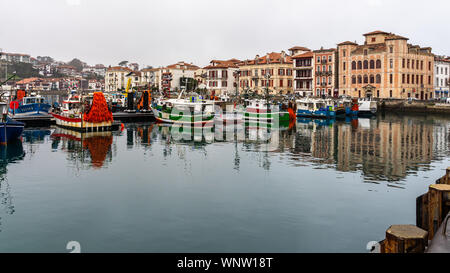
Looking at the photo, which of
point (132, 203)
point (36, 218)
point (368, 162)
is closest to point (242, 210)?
point (132, 203)

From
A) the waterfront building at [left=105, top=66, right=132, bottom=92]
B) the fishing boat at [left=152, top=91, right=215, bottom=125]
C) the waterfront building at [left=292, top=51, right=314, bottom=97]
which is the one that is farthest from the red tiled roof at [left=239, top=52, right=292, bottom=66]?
the waterfront building at [left=105, top=66, right=132, bottom=92]

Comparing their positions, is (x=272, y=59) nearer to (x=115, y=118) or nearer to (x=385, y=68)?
(x=385, y=68)

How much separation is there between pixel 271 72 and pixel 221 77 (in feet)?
53.5

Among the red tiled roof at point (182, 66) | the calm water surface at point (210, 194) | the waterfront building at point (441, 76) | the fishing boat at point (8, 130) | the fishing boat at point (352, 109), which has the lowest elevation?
the calm water surface at point (210, 194)

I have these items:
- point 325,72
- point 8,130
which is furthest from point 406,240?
point 325,72

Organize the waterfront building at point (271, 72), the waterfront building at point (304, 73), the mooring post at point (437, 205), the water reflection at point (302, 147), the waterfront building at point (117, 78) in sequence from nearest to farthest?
the mooring post at point (437, 205) → the water reflection at point (302, 147) → the waterfront building at point (304, 73) → the waterfront building at point (271, 72) → the waterfront building at point (117, 78)

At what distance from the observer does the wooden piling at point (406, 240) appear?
643 centimetres

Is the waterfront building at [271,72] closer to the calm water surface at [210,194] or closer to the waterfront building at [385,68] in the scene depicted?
the waterfront building at [385,68]

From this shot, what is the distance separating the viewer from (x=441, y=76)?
88750mm

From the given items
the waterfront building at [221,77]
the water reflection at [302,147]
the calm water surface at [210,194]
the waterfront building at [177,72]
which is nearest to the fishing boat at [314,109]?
the water reflection at [302,147]

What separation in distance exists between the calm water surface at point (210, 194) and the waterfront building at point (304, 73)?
195ft

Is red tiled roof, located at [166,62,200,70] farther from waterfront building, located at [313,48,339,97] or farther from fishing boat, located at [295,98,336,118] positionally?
fishing boat, located at [295,98,336,118]
